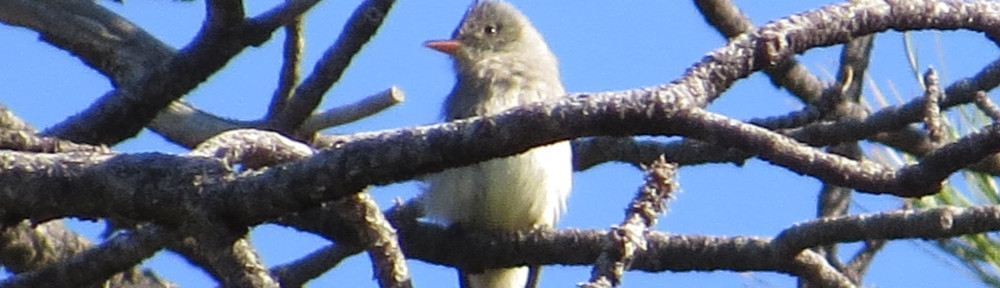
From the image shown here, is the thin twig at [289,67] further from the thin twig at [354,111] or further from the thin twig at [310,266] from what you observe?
the thin twig at [310,266]

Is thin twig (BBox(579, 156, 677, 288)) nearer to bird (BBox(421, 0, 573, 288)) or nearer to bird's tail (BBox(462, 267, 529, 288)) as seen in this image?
bird (BBox(421, 0, 573, 288))

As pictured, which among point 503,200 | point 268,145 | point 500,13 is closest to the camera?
point 268,145

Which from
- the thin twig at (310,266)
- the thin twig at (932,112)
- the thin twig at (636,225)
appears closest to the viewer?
the thin twig at (636,225)

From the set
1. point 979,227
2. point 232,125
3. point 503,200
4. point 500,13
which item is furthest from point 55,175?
point 500,13

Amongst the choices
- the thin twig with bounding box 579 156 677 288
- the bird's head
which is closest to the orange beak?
the bird's head

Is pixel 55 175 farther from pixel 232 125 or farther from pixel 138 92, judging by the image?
pixel 232 125

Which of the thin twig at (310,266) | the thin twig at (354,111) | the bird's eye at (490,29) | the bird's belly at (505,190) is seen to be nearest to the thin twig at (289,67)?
the thin twig at (354,111)

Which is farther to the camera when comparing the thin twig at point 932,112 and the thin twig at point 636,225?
the thin twig at point 932,112
